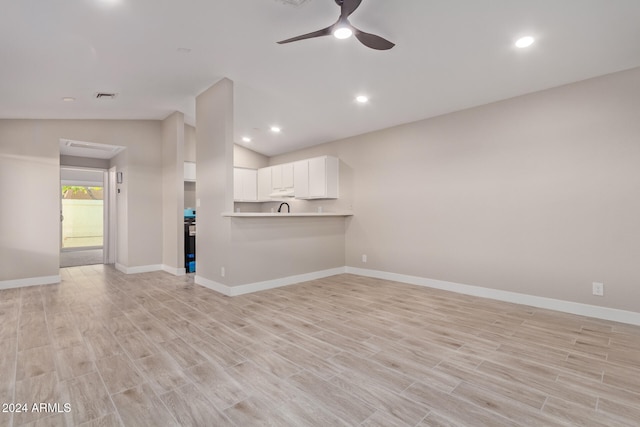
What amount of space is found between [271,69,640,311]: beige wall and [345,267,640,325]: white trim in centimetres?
6

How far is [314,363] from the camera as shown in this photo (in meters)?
2.26

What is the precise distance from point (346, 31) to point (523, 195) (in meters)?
2.91

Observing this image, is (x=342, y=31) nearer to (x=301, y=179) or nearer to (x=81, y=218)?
(x=301, y=179)

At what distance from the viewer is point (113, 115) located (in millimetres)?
5332

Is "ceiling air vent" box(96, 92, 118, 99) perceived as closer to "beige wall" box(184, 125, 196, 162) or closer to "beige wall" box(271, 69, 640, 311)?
"beige wall" box(184, 125, 196, 162)

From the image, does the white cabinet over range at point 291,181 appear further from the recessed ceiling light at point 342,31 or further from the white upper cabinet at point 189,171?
the recessed ceiling light at point 342,31

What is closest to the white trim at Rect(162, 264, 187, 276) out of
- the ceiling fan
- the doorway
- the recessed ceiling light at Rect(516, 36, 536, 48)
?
the ceiling fan

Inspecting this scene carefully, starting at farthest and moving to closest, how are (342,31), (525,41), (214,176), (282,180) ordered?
1. (282,180)
2. (214,176)
3. (525,41)
4. (342,31)

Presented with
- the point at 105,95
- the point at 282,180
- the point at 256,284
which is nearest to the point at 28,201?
the point at 105,95

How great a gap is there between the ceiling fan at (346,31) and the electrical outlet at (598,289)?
3.27m

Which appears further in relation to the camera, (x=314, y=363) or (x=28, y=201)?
(x=28, y=201)

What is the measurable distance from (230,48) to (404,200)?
3256 mm

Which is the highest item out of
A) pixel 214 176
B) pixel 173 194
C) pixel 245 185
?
pixel 245 185

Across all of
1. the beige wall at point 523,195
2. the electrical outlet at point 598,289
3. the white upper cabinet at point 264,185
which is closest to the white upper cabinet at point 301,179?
the white upper cabinet at point 264,185
